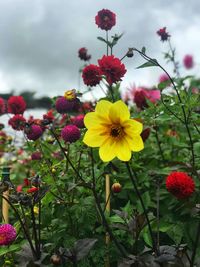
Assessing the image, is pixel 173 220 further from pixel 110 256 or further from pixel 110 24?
pixel 110 24

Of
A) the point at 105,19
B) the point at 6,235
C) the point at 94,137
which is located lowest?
the point at 6,235

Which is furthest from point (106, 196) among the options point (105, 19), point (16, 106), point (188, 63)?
point (188, 63)

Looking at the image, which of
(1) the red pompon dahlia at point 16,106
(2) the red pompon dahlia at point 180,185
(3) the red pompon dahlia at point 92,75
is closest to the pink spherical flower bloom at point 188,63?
(1) the red pompon dahlia at point 16,106

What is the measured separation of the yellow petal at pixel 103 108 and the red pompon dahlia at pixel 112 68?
0.16 metres

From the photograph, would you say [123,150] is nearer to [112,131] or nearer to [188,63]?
[112,131]

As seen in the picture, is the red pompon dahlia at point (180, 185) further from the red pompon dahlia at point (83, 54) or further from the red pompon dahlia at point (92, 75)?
the red pompon dahlia at point (83, 54)

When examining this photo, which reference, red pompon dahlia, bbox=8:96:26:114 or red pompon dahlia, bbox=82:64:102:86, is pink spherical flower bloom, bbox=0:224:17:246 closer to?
red pompon dahlia, bbox=82:64:102:86

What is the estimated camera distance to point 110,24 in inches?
56.5

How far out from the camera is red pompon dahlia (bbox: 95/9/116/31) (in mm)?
1430

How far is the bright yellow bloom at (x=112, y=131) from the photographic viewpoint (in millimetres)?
977

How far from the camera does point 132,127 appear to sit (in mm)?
981

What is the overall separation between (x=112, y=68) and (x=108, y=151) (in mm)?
238

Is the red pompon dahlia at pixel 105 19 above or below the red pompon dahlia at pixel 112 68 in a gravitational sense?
above

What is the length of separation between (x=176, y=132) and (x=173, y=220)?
0.87m
